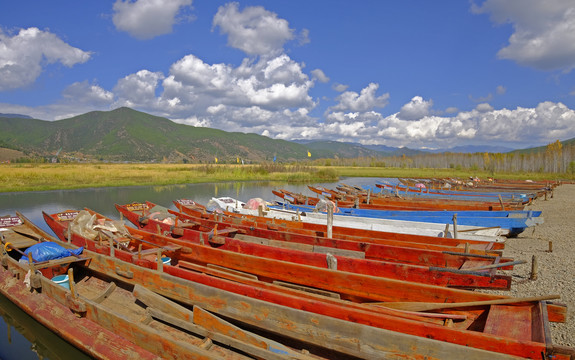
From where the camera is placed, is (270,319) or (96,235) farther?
(96,235)

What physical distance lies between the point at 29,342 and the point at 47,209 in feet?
59.3

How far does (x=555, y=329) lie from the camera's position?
526cm

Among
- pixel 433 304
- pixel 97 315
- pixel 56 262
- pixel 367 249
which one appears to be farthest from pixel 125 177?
pixel 433 304

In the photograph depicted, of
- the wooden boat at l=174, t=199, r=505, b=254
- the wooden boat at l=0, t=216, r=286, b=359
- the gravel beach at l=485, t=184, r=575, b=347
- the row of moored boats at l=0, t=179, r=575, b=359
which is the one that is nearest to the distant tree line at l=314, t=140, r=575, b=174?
the gravel beach at l=485, t=184, r=575, b=347

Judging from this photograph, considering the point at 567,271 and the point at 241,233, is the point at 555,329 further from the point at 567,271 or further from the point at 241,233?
the point at 241,233

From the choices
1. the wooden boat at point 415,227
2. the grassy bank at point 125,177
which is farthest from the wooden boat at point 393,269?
the grassy bank at point 125,177

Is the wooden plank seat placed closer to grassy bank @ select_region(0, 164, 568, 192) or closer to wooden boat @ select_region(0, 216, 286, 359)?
wooden boat @ select_region(0, 216, 286, 359)

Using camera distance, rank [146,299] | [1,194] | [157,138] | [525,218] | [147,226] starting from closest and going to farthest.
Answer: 1. [146,299]
2. [147,226]
3. [525,218]
4. [1,194]
5. [157,138]

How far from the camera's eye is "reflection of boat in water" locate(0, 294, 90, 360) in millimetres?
6172

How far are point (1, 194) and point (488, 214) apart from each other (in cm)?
3516

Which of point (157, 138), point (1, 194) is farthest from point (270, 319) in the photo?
point (157, 138)

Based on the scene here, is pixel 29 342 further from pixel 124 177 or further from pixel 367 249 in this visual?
pixel 124 177

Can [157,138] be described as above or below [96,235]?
above

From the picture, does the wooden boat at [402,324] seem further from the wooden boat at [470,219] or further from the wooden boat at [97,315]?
the wooden boat at [470,219]
